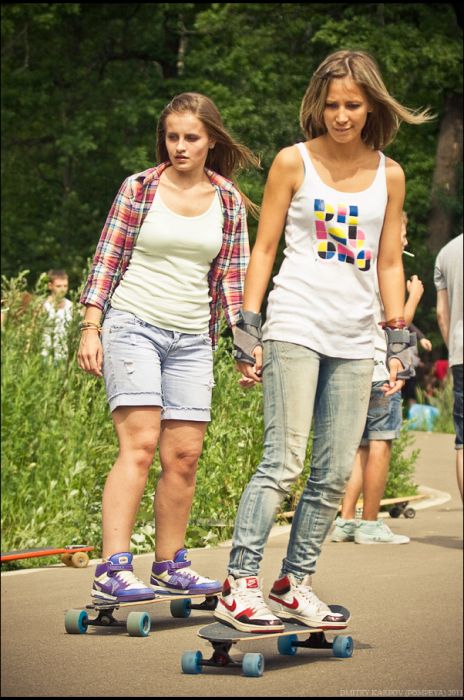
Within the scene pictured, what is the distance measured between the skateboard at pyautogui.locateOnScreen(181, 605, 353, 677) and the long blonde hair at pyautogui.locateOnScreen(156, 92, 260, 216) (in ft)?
3.25

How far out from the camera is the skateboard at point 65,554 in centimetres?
411

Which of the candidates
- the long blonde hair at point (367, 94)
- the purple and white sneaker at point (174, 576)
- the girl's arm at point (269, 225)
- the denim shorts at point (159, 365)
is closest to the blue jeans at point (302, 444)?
the girl's arm at point (269, 225)

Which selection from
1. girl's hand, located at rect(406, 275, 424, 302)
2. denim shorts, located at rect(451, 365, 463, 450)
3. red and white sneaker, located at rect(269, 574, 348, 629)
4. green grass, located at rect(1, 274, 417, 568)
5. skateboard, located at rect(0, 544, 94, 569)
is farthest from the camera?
denim shorts, located at rect(451, 365, 463, 450)

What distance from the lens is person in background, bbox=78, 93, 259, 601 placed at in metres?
3.08

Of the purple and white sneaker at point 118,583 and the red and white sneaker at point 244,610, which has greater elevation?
the purple and white sneaker at point 118,583

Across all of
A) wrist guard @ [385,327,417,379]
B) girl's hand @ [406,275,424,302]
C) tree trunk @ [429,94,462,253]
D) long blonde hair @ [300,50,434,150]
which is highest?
tree trunk @ [429,94,462,253]

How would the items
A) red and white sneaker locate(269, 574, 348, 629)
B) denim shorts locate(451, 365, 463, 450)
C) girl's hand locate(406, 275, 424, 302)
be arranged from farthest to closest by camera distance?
denim shorts locate(451, 365, 463, 450)
red and white sneaker locate(269, 574, 348, 629)
girl's hand locate(406, 275, 424, 302)

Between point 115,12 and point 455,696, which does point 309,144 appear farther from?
point 115,12

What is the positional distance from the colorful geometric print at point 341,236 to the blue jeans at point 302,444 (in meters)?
0.46

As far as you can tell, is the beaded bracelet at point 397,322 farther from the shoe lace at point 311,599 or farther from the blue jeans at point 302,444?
the shoe lace at point 311,599

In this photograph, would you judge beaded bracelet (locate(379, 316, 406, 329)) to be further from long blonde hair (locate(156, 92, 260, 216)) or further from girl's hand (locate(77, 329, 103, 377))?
girl's hand (locate(77, 329, 103, 377))

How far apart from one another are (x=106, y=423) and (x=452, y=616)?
2.08 metres

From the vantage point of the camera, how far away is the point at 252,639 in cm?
359

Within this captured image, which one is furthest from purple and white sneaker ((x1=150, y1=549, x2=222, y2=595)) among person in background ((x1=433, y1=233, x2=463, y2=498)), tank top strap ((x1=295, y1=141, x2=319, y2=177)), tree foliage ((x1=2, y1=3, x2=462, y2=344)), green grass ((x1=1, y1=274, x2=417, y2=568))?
tree foliage ((x1=2, y1=3, x2=462, y2=344))
